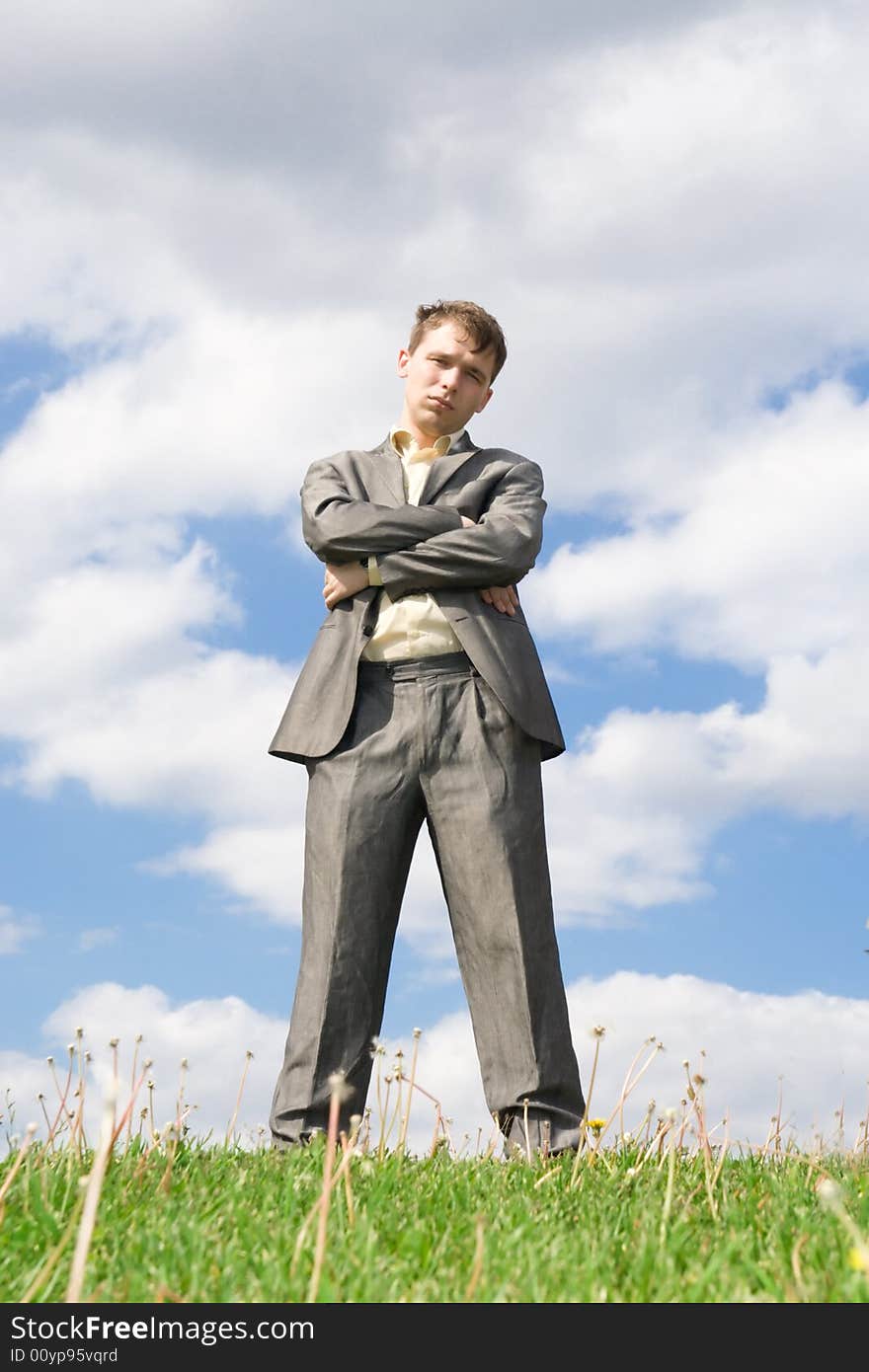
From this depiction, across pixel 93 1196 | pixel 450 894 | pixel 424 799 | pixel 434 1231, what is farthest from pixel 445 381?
pixel 93 1196

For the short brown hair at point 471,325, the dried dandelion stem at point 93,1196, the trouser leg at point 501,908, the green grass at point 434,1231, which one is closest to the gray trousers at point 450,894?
the trouser leg at point 501,908

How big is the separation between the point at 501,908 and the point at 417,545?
4.64 ft

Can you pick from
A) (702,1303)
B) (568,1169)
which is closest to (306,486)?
(568,1169)

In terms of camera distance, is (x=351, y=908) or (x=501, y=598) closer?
(x=351, y=908)

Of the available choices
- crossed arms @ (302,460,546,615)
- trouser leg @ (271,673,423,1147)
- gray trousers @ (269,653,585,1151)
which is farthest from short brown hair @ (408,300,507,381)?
trouser leg @ (271,673,423,1147)

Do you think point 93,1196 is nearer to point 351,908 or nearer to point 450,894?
point 351,908

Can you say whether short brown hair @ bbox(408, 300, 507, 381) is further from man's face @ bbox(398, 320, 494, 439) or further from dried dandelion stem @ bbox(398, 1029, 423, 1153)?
dried dandelion stem @ bbox(398, 1029, 423, 1153)

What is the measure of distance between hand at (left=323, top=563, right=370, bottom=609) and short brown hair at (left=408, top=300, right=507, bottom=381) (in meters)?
1.07

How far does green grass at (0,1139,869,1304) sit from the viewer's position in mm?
2869

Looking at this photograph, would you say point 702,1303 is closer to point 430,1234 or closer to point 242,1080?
point 430,1234

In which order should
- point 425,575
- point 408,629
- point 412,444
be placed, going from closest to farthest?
1. point 425,575
2. point 408,629
3. point 412,444

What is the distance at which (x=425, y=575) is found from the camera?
5.09 meters

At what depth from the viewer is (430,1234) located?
3352 millimetres

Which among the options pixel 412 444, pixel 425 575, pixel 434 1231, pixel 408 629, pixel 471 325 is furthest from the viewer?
pixel 412 444
